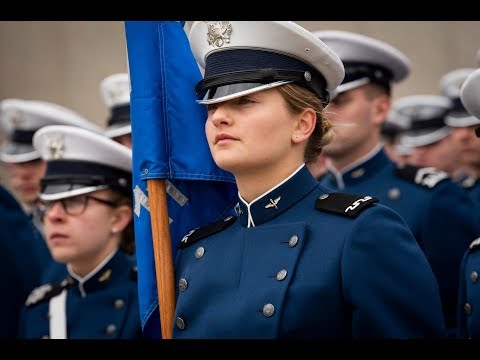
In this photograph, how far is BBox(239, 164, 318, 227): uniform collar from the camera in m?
3.00

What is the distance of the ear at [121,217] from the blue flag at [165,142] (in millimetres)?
801

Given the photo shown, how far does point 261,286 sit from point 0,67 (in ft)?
24.7

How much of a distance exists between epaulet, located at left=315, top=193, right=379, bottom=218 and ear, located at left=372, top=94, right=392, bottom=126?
1.75m

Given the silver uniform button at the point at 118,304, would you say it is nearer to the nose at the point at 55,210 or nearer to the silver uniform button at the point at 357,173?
the nose at the point at 55,210

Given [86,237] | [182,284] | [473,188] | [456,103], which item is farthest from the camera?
Answer: [456,103]

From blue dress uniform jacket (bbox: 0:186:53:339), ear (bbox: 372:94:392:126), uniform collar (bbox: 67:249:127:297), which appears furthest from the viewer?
blue dress uniform jacket (bbox: 0:186:53:339)

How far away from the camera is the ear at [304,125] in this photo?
2.97 meters

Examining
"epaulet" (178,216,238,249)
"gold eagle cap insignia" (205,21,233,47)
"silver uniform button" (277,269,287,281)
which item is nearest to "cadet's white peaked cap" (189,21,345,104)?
"gold eagle cap insignia" (205,21,233,47)

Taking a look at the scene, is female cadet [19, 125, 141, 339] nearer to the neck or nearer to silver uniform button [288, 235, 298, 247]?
the neck

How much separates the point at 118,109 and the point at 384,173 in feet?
7.16

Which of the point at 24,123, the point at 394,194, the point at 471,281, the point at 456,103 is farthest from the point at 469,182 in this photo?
the point at 24,123

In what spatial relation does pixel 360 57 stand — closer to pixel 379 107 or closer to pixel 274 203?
pixel 379 107

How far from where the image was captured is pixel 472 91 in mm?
3379

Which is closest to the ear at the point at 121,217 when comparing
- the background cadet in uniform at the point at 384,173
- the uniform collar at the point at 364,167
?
the background cadet in uniform at the point at 384,173
